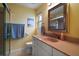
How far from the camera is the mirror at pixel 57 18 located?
4.75 ft

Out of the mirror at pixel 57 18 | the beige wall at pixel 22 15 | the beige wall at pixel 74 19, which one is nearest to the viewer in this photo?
the beige wall at pixel 74 19

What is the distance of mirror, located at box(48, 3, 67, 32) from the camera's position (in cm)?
145

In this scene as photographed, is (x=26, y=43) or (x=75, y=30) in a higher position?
(x=75, y=30)

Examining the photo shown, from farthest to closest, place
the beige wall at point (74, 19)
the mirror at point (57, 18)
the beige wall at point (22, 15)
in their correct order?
the mirror at point (57, 18), the beige wall at point (22, 15), the beige wall at point (74, 19)

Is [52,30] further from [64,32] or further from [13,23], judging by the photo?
[13,23]

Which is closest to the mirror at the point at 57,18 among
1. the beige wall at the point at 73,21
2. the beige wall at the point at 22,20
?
the beige wall at the point at 73,21

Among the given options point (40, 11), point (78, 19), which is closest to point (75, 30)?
point (78, 19)

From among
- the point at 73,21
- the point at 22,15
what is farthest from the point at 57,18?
the point at 22,15

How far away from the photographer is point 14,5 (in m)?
1.23

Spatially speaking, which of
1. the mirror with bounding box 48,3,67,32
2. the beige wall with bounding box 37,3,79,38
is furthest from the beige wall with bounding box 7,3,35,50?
the beige wall with bounding box 37,3,79,38

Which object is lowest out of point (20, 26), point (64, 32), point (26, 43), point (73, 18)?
point (26, 43)

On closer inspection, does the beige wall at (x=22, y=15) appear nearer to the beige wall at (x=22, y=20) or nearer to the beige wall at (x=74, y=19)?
the beige wall at (x=22, y=20)

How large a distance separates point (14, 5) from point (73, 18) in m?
0.91

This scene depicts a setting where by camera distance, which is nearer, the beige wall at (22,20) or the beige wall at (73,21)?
the beige wall at (73,21)
